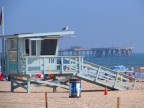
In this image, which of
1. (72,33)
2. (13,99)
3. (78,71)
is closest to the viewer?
(13,99)

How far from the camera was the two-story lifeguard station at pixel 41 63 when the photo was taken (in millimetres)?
29484

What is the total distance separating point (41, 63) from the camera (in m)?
29.6

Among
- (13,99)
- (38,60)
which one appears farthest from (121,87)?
(13,99)

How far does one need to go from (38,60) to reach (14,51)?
145cm

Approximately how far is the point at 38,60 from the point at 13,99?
17.3ft

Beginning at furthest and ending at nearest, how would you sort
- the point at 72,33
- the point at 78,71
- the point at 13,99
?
the point at 72,33 < the point at 78,71 < the point at 13,99

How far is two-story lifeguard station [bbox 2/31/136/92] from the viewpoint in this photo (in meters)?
29.5

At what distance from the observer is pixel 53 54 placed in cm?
3103

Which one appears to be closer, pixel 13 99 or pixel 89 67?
pixel 13 99

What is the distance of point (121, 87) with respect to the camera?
104 feet

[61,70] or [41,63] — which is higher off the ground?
[41,63]

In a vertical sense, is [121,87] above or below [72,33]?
below

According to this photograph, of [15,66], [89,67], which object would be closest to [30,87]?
[15,66]

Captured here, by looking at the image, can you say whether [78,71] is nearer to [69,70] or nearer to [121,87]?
[69,70]
